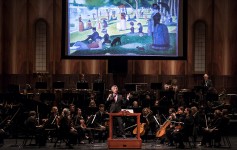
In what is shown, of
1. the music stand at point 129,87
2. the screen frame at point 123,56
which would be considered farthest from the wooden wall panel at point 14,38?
the music stand at point 129,87

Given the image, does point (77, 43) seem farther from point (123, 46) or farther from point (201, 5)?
point (201, 5)

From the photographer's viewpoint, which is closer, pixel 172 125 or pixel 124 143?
pixel 124 143

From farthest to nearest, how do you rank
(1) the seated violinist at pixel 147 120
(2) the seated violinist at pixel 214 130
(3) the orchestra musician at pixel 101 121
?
(1) the seated violinist at pixel 147 120 → (3) the orchestra musician at pixel 101 121 → (2) the seated violinist at pixel 214 130

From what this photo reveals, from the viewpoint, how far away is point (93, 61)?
27.9m

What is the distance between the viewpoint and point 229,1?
2766cm

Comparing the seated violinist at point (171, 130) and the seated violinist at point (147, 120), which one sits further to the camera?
the seated violinist at point (147, 120)

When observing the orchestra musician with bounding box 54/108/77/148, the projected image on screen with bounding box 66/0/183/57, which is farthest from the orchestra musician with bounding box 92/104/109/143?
the projected image on screen with bounding box 66/0/183/57

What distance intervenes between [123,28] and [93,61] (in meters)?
2.90

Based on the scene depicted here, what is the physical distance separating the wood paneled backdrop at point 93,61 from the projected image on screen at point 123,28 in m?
1.96

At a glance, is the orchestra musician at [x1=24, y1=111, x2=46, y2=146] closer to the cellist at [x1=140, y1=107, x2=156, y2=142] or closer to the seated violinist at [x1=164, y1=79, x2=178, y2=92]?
the cellist at [x1=140, y1=107, x2=156, y2=142]

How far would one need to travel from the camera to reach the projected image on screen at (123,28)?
84.7ft

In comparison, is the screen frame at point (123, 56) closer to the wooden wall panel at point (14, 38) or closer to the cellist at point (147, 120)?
the wooden wall panel at point (14, 38)

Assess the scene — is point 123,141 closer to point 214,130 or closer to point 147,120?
point 147,120

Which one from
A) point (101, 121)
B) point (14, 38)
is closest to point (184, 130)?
point (101, 121)
